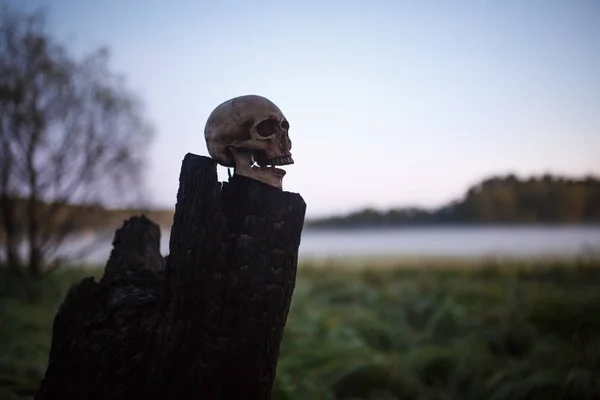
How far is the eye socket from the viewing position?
133 centimetres

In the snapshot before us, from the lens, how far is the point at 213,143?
1.35 meters

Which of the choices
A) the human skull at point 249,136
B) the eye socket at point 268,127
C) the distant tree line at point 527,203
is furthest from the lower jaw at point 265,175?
the distant tree line at point 527,203

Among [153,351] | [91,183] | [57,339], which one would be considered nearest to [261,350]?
[153,351]

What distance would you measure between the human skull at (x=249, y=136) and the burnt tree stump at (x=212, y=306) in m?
0.09

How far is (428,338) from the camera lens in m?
4.34

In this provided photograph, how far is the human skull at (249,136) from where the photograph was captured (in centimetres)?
130

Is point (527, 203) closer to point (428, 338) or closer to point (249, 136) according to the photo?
point (428, 338)

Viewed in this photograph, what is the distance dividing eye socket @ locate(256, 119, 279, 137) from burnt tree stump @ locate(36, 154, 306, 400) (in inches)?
6.4

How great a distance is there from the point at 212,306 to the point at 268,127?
0.50 m

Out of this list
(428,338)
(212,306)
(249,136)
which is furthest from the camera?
(428,338)

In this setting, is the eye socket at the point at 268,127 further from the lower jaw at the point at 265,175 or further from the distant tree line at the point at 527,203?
Answer: the distant tree line at the point at 527,203

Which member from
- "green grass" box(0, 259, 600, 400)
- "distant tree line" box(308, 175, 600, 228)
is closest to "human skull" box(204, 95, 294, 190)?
"green grass" box(0, 259, 600, 400)

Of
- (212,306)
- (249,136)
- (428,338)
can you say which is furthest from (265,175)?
(428,338)

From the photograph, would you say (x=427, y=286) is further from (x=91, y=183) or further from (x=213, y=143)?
(x=213, y=143)
